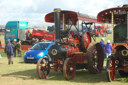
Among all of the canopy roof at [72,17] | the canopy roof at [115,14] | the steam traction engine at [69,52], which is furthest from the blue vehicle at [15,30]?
the canopy roof at [115,14]

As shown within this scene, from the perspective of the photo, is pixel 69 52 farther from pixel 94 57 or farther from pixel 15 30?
pixel 15 30

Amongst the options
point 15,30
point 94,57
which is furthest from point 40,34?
point 94,57

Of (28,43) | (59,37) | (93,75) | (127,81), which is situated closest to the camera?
(127,81)

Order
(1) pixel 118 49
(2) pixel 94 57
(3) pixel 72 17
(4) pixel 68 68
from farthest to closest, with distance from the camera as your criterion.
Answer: (3) pixel 72 17 → (2) pixel 94 57 → (4) pixel 68 68 → (1) pixel 118 49

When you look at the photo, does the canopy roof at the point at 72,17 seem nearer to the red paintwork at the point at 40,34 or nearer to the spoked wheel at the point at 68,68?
the spoked wheel at the point at 68,68

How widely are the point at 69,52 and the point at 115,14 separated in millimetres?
2161

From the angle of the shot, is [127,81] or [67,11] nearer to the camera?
[127,81]

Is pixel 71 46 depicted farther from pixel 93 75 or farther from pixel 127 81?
pixel 127 81

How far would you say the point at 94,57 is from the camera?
952cm

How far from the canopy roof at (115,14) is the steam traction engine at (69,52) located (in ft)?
2.94

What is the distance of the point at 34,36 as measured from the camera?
25.2 m

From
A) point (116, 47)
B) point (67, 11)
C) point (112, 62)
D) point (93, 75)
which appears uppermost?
point (67, 11)

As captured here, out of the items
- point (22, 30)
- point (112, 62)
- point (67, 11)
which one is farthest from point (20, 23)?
point (112, 62)

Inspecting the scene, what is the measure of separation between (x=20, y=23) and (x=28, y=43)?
2.35 meters
